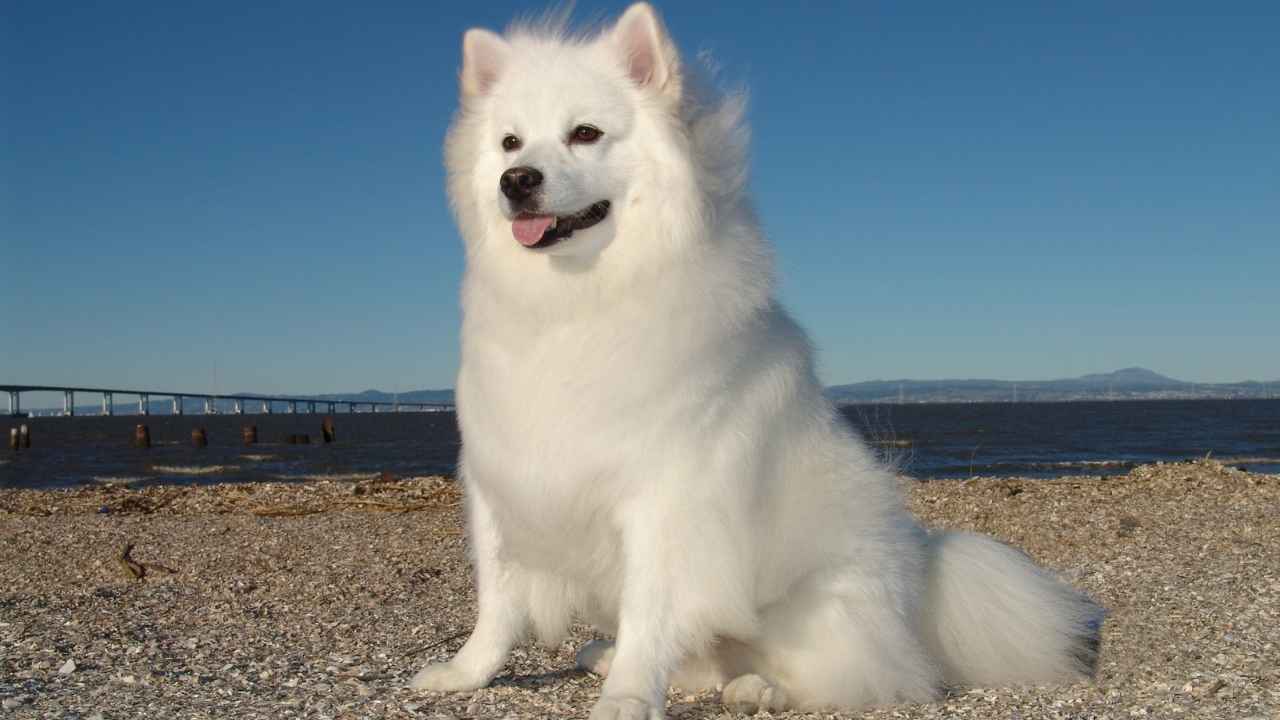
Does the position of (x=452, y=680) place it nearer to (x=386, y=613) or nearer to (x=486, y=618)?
(x=486, y=618)

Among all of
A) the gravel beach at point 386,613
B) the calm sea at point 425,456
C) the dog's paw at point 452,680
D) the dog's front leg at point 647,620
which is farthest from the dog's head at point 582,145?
the calm sea at point 425,456

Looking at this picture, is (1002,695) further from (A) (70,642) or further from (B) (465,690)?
(A) (70,642)

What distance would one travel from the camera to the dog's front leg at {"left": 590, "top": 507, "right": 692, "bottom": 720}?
134 inches

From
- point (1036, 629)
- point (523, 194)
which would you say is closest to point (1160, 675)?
point (1036, 629)

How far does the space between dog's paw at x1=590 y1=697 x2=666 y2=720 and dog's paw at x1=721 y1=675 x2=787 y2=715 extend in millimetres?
460

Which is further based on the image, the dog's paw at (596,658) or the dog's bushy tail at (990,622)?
the dog's paw at (596,658)

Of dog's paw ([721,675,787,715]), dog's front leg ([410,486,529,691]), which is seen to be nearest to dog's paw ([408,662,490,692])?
dog's front leg ([410,486,529,691])

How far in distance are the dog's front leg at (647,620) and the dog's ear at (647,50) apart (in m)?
1.45

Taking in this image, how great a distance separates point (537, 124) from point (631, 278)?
632mm

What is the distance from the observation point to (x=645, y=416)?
11.1ft

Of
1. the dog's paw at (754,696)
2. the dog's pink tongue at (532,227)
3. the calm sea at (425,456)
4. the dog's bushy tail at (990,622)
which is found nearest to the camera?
the dog's pink tongue at (532,227)

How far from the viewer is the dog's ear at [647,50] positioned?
3594 mm

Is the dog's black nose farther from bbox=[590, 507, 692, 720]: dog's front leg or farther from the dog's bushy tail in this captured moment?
the dog's bushy tail

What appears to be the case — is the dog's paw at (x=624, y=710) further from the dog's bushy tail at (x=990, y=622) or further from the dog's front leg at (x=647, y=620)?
the dog's bushy tail at (x=990, y=622)
